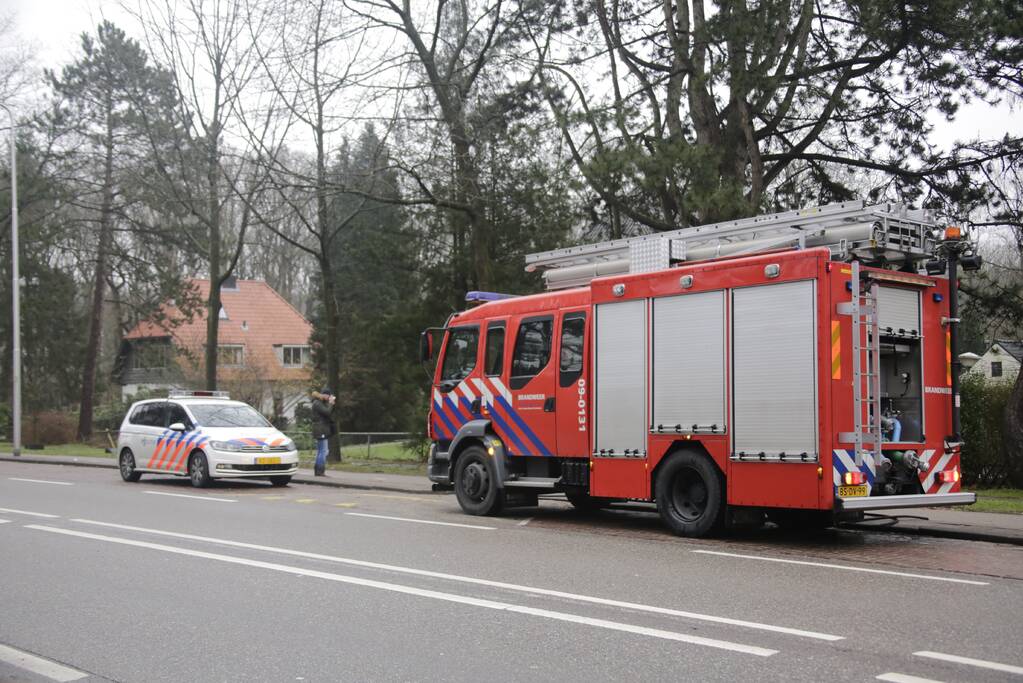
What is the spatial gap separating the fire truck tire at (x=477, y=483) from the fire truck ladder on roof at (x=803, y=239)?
3002 mm

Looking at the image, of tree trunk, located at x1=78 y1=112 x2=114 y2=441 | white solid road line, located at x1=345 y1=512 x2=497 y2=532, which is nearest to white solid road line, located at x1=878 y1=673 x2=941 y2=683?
white solid road line, located at x1=345 y1=512 x2=497 y2=532

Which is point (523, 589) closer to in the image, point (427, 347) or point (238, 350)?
point (427, 347)

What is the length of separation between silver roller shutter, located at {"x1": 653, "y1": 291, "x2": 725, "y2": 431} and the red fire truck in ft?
0.06

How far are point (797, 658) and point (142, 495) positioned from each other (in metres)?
13.5

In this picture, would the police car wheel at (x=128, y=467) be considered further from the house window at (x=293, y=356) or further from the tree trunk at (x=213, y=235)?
the house window at (x=293, y=356)

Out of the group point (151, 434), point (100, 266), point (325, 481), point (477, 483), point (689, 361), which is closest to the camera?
point (689, 361)

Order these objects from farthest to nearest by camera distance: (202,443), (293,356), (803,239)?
(293,356) → (202,443) → (803,239)

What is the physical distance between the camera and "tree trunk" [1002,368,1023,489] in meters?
17.1

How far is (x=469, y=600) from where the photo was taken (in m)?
7.61

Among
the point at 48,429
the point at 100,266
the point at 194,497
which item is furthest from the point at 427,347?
the point at 48,429

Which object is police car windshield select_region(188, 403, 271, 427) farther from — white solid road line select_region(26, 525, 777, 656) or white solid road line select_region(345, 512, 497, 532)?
white solid road line select_region(26, 525, 777, 656)

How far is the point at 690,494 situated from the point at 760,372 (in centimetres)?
170

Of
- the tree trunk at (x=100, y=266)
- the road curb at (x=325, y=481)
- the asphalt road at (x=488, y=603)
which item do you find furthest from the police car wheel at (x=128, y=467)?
the tree trunk at (x=100, y=266)

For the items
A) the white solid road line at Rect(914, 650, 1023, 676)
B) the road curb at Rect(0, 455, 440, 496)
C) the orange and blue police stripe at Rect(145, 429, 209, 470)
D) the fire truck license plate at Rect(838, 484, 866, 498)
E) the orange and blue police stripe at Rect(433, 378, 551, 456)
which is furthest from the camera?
the orange and blue police stripe at Rect(145, 429, 209, 470)
